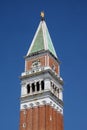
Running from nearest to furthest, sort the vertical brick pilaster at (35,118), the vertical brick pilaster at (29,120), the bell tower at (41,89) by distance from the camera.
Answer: the vertical brick pilaster at (35,118)
the vertical brick pilaster at (29,120)
the bell tower at (41,89)

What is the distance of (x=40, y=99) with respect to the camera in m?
63.7

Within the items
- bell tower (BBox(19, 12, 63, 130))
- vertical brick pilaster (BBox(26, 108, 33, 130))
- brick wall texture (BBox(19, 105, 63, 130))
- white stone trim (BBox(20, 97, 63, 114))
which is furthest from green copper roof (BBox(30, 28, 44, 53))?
brick wall texture (BBox(19, 105, 63, 130))

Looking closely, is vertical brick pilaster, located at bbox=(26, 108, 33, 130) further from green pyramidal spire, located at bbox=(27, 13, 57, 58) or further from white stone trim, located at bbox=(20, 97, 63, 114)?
green pyramidal spire, located at bbox=(27, 13, 57, 58)

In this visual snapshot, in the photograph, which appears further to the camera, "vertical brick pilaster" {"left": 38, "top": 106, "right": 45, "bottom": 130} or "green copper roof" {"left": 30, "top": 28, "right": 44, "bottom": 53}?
"green copper roof" {"left": 30, "top": 28, "right": 44, "bottom": 53}

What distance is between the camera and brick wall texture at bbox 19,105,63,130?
6131cm

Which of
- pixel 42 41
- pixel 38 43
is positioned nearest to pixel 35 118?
pixel 38 43

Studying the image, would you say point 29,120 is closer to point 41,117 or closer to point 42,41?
point 41,117

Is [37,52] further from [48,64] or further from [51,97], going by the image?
[51,97]

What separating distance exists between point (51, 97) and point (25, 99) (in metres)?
4.90

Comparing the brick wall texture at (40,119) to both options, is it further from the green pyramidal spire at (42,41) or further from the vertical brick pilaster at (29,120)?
the green pyramidal spire at (42,41)

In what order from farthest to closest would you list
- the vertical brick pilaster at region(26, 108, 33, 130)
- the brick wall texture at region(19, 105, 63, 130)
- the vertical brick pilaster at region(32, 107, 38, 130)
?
1. the vertical brick pilaster at region(26, 108, 33, 130)
2. the vertical brick pilaster at region(32, 107, 38, 130)
3. the brick wall texture at region(19, 105, 63, 130)

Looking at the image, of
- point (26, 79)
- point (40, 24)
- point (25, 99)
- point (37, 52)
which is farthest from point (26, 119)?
point (40, 24)

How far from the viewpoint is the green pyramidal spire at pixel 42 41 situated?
70625 millimetres

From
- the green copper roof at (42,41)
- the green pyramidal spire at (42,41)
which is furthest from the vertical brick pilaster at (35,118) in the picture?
the green copper roof at (42,41)
